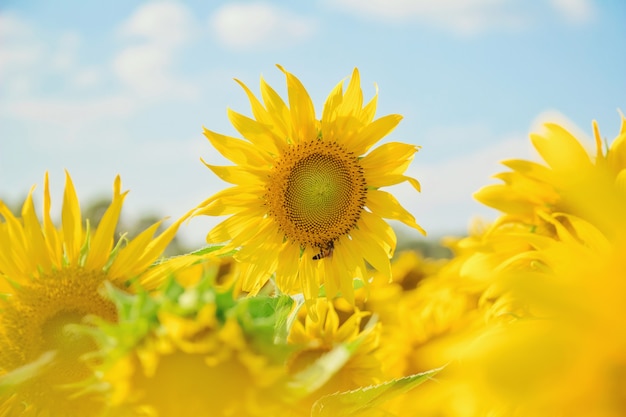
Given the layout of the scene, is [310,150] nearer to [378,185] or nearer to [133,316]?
[378,185]

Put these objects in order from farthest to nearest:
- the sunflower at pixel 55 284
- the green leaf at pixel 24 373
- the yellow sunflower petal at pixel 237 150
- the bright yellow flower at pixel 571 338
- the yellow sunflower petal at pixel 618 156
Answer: the yellow sunflower petal at pixel 237 150
the yellow sunflower petal at pixel 618 156
the sunflower at pixel 55 284
the green leaf at pixel 24 373
the bright yellow flower at pixel 571 338

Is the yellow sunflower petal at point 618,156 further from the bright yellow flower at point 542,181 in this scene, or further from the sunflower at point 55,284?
the sunflower at point 55,284

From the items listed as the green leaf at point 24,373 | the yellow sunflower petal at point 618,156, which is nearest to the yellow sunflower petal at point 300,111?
the yellow sunflower petal at point 618,156

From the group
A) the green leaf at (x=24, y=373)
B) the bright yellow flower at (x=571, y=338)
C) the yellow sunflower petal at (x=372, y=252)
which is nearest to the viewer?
the bright yellow flower at (x=571, y=338)

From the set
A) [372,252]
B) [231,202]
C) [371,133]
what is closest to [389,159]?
[371,133]

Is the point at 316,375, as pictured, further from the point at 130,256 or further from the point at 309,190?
the point at 309,190

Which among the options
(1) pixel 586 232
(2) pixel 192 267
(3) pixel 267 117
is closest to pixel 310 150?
(3) pixel 267 117

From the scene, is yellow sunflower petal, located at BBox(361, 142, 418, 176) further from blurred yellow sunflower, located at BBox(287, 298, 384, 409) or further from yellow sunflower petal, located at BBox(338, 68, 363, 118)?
blurred yellow sunflower, located at BBox(287, 298, 384, 409)

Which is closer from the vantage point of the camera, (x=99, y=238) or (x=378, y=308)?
(x=99, y=238)

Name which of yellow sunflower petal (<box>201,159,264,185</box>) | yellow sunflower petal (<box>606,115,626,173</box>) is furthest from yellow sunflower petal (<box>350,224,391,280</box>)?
yellow sunflower petal (<box>606,115,626,173</box>)
